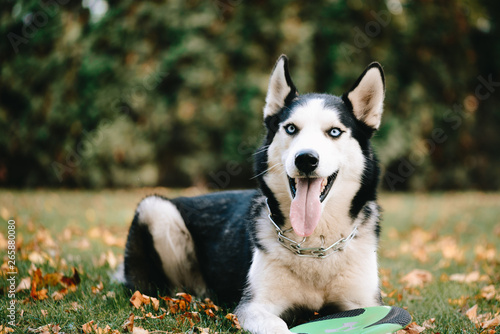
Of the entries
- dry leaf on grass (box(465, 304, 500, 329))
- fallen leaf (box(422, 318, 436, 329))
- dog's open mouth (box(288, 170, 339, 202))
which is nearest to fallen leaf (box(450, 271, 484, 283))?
dry leaf on grass (box(465, 304, 500, 329))

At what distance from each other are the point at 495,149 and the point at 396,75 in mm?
5360

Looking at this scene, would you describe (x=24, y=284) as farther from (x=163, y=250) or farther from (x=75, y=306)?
(x=163, y=250)

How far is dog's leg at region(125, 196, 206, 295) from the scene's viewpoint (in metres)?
3.57

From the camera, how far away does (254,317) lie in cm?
262

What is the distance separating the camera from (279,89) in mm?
3266

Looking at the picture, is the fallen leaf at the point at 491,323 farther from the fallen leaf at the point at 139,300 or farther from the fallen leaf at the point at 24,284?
the fallen leaf at the point at 24,284

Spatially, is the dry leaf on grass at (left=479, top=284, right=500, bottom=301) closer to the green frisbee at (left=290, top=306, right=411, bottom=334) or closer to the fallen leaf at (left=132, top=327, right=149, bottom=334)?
the green frisbee at (left=290, top=306, right=411, bottom=334)

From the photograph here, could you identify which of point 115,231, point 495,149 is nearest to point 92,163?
point 115,231

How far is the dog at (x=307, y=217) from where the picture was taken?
110 inches

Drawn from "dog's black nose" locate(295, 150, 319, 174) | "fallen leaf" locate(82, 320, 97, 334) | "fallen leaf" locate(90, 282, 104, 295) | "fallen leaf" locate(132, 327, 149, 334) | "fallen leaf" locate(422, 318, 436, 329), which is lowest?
"fallen leaf" locate(422, 318, 436, 329)

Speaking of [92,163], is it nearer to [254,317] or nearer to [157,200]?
[157,200]

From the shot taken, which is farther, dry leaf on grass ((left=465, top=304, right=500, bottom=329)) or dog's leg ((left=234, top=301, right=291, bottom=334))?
dry leaf on grass ((left=465, top=304, right=500, bottom=329))

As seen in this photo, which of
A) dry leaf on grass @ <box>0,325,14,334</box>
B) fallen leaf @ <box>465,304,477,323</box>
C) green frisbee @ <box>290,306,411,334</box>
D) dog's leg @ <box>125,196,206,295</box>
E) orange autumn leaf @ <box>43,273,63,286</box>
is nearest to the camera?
green frisbee @ <box>290,306,411,334</box>

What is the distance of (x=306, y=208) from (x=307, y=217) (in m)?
0.06
